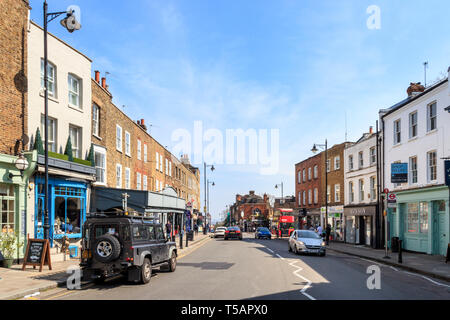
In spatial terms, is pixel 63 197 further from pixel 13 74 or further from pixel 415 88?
pixel 415 88

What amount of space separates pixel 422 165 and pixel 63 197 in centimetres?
2015

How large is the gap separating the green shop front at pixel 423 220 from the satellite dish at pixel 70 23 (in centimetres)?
1950

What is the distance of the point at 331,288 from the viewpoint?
37.9 ft

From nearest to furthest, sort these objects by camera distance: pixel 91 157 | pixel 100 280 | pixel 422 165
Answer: pixel 100 280, pixel 91 157, pixel 422 165

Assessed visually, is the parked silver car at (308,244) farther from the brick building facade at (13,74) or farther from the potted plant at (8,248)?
the brick building facade at (13,74)

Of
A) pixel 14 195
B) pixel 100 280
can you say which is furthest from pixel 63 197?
pixel 100 280

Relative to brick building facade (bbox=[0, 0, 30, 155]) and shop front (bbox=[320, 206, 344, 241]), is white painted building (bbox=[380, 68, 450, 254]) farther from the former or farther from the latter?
brick building facade (bbox=[0, 0, 30, 155])

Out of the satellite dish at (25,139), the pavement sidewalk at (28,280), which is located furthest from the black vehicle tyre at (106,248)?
the satellite dish at (25,139)

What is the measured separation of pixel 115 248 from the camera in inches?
466

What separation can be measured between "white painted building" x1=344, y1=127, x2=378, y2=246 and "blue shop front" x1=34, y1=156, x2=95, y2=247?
20478 millimetres

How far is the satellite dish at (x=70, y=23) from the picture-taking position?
16203 mm

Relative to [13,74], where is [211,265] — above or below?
below
